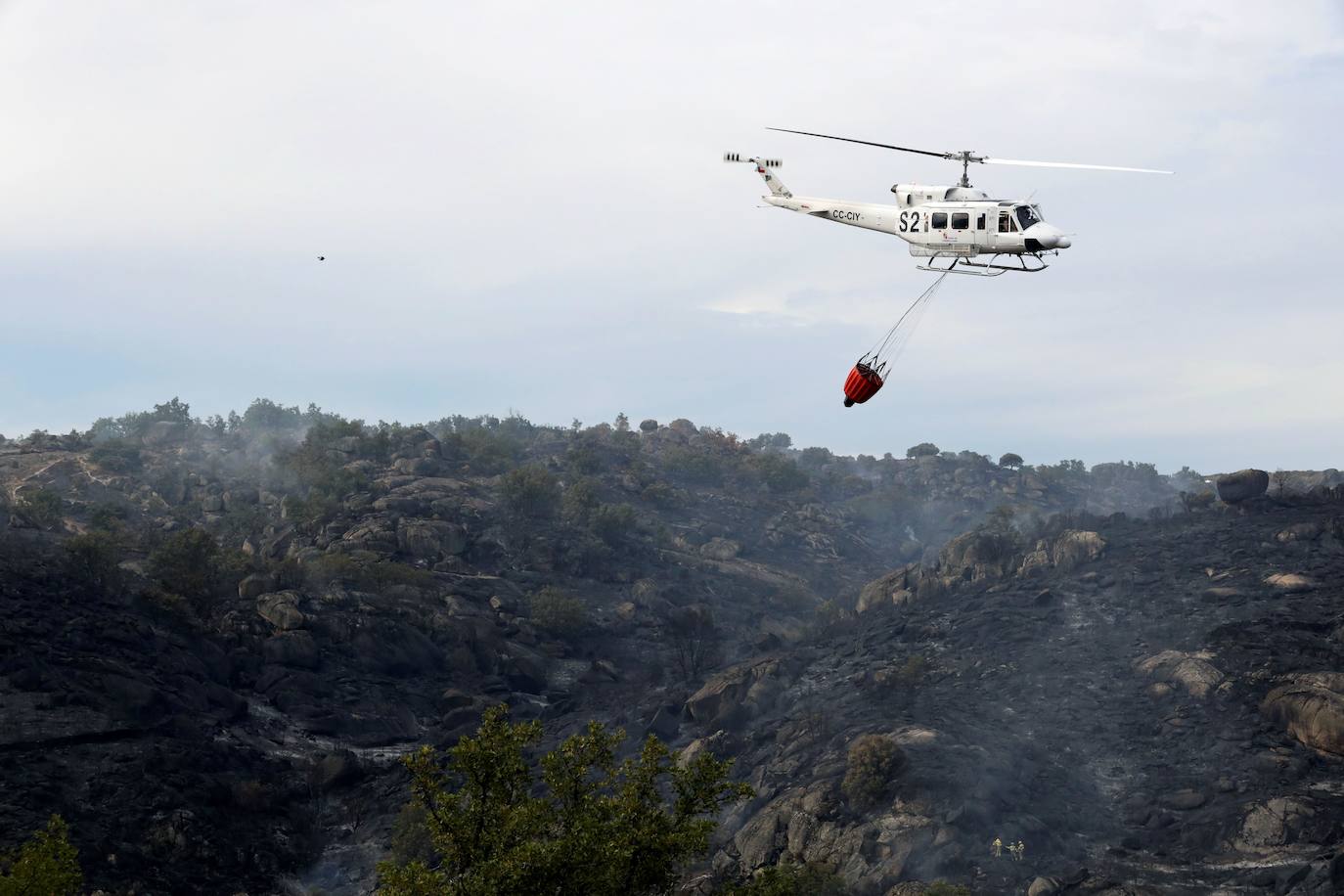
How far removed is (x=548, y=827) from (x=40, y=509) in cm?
7432

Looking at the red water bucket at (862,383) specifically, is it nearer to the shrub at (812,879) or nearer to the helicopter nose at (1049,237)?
the helicopter nose at (1049,237)

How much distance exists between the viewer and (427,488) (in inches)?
4254

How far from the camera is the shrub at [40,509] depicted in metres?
85.5

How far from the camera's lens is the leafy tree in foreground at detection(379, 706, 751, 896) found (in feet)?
86.7

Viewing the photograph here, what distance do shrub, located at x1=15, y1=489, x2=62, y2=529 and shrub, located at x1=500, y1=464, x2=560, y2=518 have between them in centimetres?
3913

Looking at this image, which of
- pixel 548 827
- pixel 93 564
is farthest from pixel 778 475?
pixel 548 827

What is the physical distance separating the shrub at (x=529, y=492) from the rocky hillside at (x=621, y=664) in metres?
0.47

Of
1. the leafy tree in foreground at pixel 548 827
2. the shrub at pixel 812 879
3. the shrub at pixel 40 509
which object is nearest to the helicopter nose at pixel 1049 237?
the leafy tree in foreground at pixel 548 827

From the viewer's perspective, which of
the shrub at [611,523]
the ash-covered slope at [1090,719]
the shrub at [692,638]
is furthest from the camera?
→ the shrub at [611,523]

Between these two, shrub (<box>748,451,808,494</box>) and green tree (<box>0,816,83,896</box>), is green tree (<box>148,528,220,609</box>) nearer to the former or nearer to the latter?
green tree (<box>0,816,83,896</box>)

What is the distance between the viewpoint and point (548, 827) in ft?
93.1

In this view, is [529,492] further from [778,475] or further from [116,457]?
[778,475]

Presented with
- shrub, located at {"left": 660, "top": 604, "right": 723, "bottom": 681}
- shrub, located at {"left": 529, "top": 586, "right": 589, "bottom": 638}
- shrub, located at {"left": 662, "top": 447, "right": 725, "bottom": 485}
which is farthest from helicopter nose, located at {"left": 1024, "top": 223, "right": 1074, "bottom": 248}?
shrub, located at {"left": 662, "top": 447, "right": 725, "bottom": 485}

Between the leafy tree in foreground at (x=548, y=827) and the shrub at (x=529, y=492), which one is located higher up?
the shrub at (x=529, y=492)
